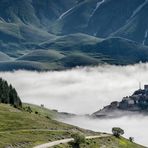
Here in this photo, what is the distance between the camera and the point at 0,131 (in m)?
170

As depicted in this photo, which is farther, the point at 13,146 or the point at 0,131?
the point at 0,131

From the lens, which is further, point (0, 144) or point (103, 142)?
point (103, 142)

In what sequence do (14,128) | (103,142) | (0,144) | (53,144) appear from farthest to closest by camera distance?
(103,142) < (14,128) < (53,144) < (0,144)

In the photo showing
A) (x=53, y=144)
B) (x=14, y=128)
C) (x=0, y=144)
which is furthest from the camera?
(x=14, y=128)

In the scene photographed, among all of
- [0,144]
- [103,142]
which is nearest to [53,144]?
[0,144]

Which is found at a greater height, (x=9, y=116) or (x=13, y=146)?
(x=9, y=116)

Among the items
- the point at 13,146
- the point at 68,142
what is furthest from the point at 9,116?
the point at 13,146

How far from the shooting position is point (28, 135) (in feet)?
557

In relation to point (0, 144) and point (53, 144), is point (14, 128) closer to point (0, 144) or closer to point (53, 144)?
point (53, 144)

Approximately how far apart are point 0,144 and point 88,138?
48458 millimetres

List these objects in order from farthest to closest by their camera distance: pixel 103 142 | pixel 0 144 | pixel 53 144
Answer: pixel 103 142 < pixel 53 144 < pixel 0 144

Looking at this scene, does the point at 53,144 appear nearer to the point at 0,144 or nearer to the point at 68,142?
the point at 68,142

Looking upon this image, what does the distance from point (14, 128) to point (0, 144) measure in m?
33.6

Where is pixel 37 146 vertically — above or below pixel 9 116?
below
